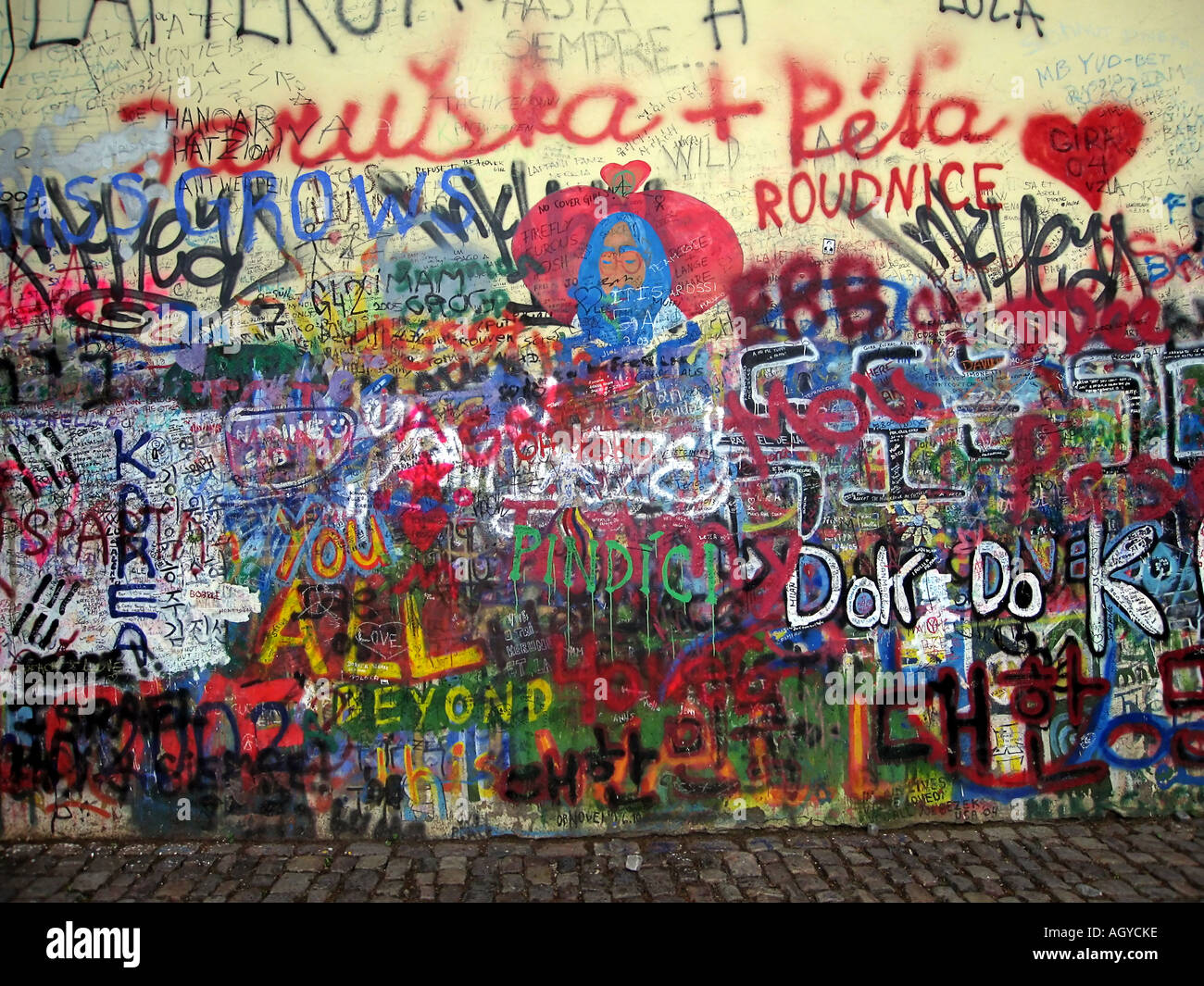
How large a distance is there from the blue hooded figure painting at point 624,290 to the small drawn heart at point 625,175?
0.14m

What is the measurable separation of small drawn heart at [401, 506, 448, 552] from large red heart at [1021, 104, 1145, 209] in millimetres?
3921

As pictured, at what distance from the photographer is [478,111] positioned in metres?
5.20

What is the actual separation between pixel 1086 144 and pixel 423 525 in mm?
4350

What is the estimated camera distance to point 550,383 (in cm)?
520

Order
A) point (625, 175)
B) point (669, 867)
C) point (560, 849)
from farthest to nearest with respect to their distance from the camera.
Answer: point (625, 175)
point (560, 849)
point (669, 867)

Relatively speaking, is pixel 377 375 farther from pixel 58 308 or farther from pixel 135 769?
pixel 135 769

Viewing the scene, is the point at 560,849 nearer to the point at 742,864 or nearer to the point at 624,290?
the point at 742,864

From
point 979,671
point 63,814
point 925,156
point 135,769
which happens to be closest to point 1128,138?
point 925,156

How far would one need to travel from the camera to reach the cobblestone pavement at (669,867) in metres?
4.64

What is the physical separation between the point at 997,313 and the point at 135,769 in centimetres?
553

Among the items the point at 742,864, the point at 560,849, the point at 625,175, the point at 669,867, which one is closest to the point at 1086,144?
the point at 625,175

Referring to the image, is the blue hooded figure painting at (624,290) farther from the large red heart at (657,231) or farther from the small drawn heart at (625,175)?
the small drawn heart at (625,175)

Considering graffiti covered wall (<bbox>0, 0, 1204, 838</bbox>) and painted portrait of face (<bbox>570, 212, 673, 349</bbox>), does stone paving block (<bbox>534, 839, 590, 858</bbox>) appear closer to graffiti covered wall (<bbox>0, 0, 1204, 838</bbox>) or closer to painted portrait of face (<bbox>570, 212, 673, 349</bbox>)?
graffiti covered wall (<bbox>0, 0, 1204, 838</bbox>)

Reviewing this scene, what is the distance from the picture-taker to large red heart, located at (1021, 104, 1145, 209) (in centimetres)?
527
